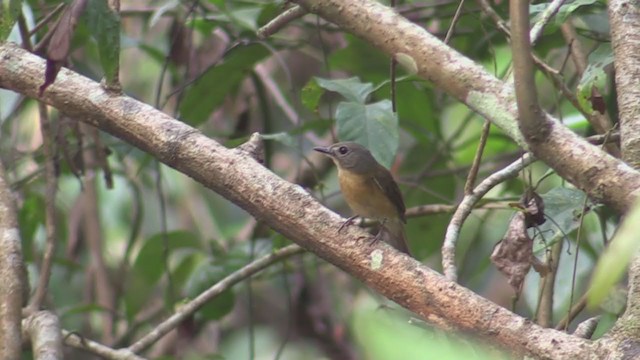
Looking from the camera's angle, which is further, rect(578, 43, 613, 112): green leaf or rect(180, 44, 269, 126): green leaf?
rect(180, 44, 269, 126): green leaf

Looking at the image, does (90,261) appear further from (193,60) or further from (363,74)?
(363,74)

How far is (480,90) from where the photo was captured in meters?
1.93

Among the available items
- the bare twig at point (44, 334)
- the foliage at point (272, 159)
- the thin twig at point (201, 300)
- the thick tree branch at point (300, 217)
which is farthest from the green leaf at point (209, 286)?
the thick tree branch at point (300, 217)

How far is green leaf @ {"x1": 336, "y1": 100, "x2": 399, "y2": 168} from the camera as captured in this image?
3098 mm

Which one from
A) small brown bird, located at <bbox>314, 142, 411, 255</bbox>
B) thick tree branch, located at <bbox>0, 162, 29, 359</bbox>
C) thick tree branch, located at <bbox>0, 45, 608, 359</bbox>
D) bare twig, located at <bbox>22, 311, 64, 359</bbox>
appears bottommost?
bare twig, located at <bbox>22, 311, 64, 359</bbox>

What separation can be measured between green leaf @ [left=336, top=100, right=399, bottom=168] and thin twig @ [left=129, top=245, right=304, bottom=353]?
0.45 metres

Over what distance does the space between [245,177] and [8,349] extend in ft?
3.00

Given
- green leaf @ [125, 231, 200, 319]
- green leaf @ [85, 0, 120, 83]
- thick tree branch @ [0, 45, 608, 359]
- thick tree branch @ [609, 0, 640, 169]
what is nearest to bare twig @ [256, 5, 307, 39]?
thick tree branch @ [0, 45, 608, 359]

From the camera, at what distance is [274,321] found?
6.25m

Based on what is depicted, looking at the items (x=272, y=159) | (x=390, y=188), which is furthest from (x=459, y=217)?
(x=272, y=159)

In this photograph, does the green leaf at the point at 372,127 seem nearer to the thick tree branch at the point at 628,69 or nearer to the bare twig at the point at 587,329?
the thick tree branch at the point at 628,69

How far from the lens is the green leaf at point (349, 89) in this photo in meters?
3.21

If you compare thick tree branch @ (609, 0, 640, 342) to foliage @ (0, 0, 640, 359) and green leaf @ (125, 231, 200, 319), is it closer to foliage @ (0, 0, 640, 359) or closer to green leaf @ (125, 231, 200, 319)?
foliage @ (0, 0, 640, 359)

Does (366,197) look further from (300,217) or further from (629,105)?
(629,105)
